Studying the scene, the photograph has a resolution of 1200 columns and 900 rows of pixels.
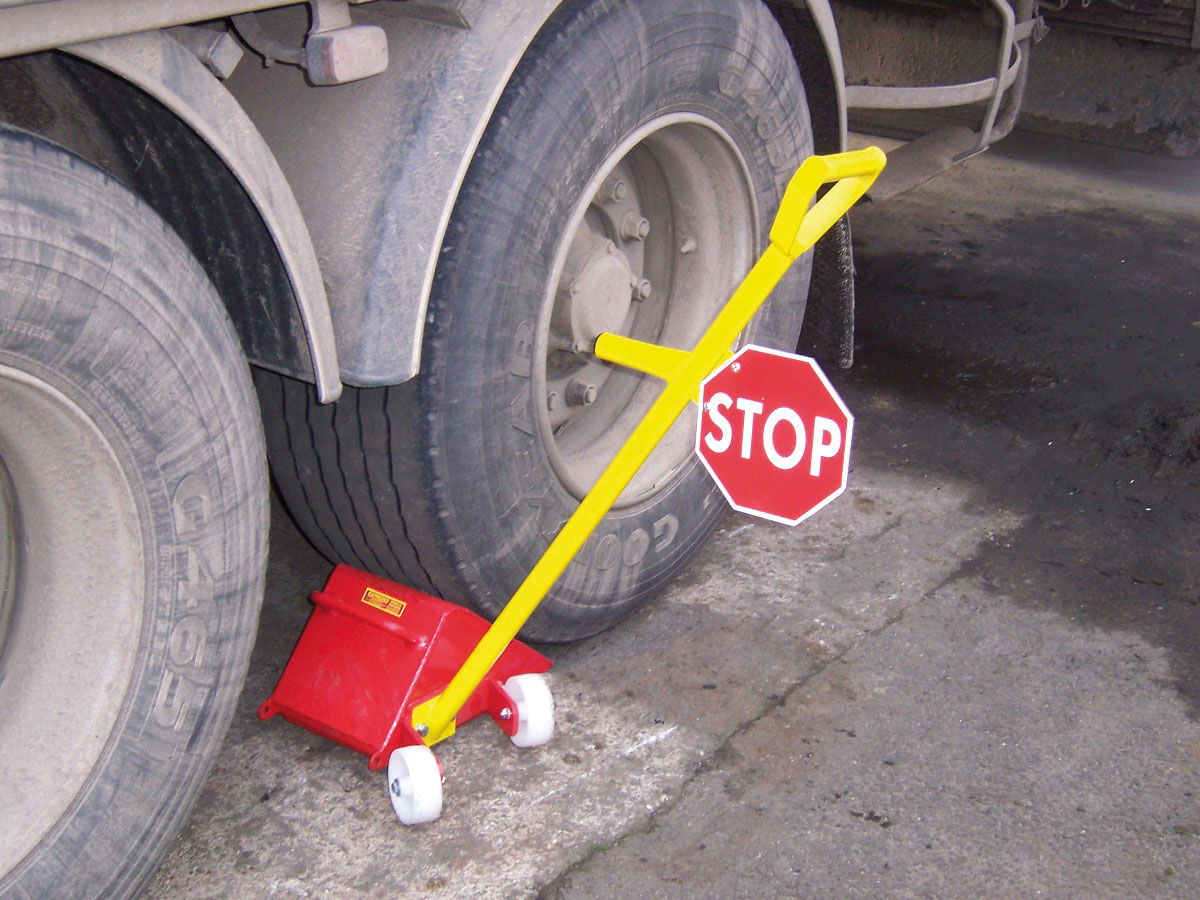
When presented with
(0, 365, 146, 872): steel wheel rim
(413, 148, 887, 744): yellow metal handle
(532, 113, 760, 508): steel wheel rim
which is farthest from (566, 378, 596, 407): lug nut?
(0, 365, 146, 872): steel wheel rim

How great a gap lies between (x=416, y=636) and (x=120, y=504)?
2.17ft

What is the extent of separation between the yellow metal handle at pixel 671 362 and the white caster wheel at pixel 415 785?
90 mm

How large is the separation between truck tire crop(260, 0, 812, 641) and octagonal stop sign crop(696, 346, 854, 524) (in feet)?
1.14

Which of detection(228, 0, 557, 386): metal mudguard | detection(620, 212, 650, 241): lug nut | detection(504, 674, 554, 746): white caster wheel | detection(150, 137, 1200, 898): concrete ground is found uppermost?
detection(228, 0, 557, 386): metal mudguard

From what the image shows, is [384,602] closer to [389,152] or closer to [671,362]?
[671,362]

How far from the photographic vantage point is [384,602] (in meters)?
2.26

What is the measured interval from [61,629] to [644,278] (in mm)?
1325

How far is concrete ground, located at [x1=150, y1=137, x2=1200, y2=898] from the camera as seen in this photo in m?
2.03

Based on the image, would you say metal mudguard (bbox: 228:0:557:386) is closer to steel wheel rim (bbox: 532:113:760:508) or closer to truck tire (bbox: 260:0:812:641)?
truck tire (bbox: 260:0:812:641)

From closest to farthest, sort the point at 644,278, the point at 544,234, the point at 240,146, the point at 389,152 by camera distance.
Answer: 1. the point at 240,146
2. the point at 389,152
3. the point at 544,234
4. the point at 644,278

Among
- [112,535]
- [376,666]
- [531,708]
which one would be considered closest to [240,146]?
[112,535]

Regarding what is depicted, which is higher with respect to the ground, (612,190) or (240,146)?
(240,146)

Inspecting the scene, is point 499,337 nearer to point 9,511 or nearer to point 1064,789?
point 9,511

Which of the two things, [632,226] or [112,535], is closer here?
[112,535]
